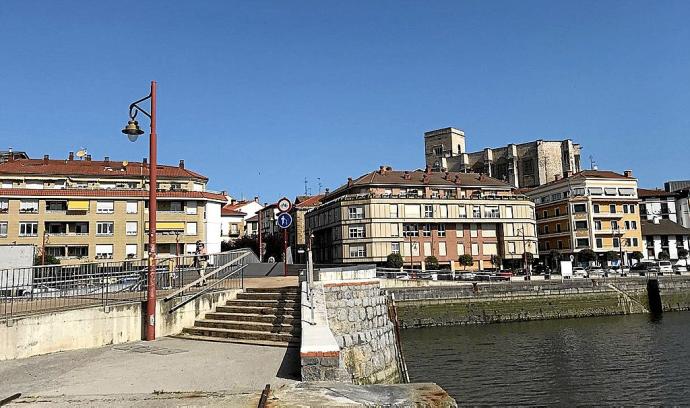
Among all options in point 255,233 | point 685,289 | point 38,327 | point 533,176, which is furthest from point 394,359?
point 533,176

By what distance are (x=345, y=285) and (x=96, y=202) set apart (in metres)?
46.1

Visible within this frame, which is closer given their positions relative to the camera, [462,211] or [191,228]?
[191,228]

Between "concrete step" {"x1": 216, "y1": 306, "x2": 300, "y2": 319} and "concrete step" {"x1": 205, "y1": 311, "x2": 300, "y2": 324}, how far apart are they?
0.18 m

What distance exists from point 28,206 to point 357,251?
3422cm

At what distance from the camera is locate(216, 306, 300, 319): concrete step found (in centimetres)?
1354

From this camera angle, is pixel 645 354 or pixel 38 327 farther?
pixel 645 354

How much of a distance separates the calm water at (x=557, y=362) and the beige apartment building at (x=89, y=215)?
31.7 m

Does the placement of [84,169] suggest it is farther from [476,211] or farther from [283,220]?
[283,220]

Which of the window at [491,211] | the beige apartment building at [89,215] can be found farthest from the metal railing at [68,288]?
the window at [491,211]

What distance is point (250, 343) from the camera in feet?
39.4

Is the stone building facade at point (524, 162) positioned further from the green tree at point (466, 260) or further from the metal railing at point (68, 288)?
the metal railing at point (68, 288)

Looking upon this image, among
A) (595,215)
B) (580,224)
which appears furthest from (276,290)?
(595,215)

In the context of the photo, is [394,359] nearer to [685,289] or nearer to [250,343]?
[250,343]

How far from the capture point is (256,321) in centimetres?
1366
